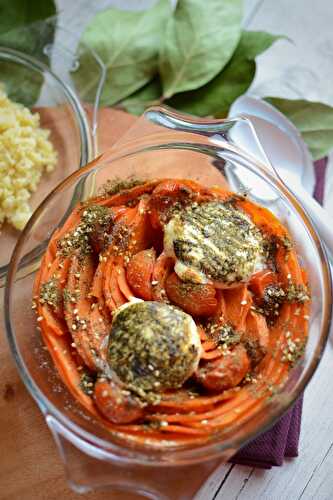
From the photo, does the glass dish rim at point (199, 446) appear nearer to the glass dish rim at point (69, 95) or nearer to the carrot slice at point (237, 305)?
the carrot slice at point (237, 305)

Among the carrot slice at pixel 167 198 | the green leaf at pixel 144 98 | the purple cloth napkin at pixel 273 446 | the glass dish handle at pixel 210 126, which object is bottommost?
the purple cloth napkin at pixel 273 446

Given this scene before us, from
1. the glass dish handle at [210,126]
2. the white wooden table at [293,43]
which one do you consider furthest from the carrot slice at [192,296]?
the white wooden table at [293,43]

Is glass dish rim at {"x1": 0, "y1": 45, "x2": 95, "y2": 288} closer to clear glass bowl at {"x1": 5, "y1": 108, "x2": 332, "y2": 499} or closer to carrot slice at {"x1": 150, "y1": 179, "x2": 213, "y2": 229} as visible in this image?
clear glass bowl at {"x1": 5, "y1": 108, "x2": 332, "y2": 499}

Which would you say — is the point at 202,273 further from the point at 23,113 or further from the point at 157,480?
the point at 23,113

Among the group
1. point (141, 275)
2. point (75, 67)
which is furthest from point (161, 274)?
point (75, 67)

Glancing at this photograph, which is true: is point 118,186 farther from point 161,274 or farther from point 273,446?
point 273,446

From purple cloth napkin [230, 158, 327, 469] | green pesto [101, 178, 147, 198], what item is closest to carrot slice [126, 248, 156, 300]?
green pesto [101, 178, 147, 198]

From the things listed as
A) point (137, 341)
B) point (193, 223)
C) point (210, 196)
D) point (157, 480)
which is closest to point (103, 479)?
point (157, 480)
